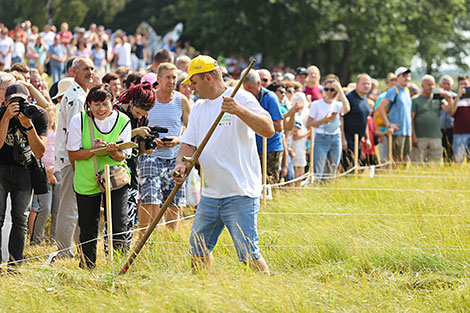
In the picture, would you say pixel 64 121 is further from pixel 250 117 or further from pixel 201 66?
pixel 250 117

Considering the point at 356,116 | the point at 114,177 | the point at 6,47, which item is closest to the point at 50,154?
the point at 114,177

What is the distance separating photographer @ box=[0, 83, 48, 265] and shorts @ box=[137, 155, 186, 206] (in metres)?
1.26

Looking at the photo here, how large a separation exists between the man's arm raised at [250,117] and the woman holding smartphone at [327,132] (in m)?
6.12

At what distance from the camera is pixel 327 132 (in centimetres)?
1192

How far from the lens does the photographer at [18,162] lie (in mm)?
7020

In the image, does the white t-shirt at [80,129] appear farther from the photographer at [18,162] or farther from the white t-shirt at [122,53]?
the white t-shirt at [122,53]

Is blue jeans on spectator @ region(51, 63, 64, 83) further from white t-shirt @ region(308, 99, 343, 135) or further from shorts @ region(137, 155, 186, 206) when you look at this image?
shorts @ region(137, 155, 186, 206)

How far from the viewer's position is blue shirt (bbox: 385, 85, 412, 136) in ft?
44.8

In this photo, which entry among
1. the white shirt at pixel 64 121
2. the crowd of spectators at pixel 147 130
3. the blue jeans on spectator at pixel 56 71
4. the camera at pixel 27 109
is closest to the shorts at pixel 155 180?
the crowd of spectators at pixel 147 130

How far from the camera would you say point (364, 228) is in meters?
7.97

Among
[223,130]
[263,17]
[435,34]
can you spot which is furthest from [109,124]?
[435,34]

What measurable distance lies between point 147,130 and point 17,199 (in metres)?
1.32

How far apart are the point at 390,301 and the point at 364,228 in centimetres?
245

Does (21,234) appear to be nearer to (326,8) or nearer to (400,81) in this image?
(400,81)
